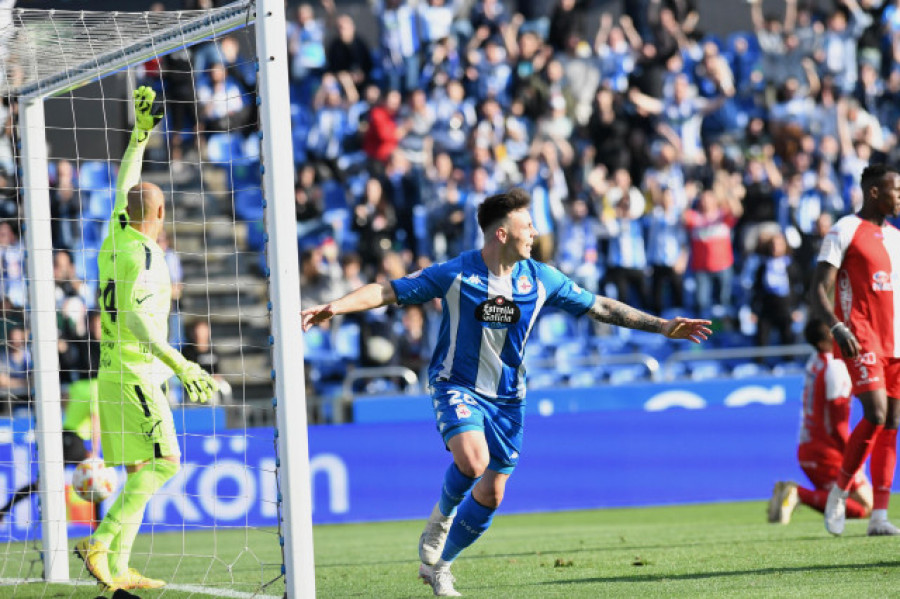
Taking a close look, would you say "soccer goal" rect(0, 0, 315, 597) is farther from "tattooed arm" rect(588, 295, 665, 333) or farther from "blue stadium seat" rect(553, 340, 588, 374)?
"blue stadium seat" rect(553, 340, 588, 374)

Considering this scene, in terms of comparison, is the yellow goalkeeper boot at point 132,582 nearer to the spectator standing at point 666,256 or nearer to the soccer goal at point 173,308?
the soccer goal at point 173,308

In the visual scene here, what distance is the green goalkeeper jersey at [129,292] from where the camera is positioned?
753 centimetres

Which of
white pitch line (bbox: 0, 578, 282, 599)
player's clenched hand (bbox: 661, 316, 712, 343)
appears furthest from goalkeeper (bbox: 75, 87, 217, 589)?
player's clenched hand (bbox: 661, 316, 712, 343)

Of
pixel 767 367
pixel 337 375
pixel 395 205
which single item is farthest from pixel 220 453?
pixel 767 367

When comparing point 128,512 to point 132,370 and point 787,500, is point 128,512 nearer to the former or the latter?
point 132,370

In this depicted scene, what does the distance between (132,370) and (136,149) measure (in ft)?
4.36

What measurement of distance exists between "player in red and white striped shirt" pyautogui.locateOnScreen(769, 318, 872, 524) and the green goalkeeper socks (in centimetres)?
557

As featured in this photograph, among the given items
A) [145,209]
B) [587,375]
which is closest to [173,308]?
[587,375]

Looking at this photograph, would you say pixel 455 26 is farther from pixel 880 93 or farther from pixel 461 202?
pixel 880 93

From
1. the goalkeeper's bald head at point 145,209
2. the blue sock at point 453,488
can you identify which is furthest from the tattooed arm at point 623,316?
the goalkeeper's bald head at point 145,209

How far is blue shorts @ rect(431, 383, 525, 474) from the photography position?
6738 millimetres

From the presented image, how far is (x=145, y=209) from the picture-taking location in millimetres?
7684

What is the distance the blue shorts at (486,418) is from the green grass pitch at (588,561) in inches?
29.0

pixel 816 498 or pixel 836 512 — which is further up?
pixel 836 512
